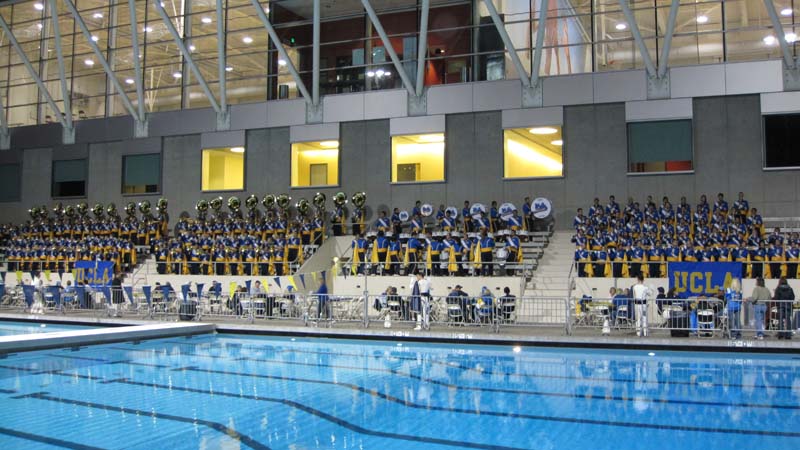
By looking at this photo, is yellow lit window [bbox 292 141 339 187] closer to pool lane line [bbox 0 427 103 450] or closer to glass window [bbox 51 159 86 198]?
glass window [bbox 51 159 86 198]

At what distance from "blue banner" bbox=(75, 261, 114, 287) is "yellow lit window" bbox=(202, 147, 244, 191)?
8435mm

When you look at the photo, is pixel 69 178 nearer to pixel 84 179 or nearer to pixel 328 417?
pixel 84 179

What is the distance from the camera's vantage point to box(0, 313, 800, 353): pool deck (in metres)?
16.1

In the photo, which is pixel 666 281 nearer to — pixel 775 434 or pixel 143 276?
pixel 775 434

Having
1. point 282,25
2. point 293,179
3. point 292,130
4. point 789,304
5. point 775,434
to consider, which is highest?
point 282,25

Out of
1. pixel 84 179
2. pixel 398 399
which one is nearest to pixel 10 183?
pixel 84 179

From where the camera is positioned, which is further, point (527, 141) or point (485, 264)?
point (527, 141)

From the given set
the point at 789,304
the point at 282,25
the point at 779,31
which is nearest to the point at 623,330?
the point at 789,304

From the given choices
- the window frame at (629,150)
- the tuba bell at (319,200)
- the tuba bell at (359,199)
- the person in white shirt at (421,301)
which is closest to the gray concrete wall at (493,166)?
the window frame at (629,150)

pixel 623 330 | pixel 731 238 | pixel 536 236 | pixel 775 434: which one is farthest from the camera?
pixel 536 236

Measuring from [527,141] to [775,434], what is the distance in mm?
22444

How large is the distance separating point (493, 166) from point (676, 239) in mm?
8714

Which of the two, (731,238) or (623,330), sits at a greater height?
(731,238)

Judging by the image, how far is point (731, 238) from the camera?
2289cm
